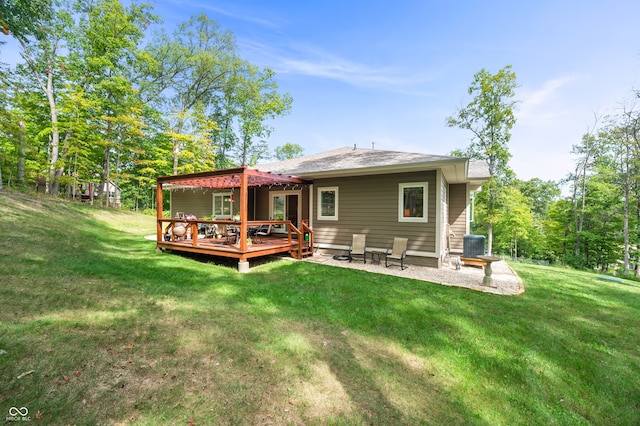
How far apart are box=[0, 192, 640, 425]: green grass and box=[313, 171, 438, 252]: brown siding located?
229 cm

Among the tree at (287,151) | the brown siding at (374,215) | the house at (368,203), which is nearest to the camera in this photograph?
the house at (368,203)

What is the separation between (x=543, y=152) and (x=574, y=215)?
521 cm

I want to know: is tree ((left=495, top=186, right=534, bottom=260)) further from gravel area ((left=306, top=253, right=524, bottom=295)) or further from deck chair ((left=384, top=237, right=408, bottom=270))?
deck chair ((left=384, top=237, right=408, bottom=270))

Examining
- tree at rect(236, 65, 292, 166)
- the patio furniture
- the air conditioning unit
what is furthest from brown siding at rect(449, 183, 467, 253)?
tree at rect(236, 65, 292, 166)

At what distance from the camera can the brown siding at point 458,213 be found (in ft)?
34.0

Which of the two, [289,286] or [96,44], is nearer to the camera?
[289,286]

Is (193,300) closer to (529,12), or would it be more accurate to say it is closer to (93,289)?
(93,289)

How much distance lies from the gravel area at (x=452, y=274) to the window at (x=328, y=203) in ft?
5.00

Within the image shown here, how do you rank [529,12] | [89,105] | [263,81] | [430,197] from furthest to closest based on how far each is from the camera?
[263,81], [89,105], [529,12], [430,197]

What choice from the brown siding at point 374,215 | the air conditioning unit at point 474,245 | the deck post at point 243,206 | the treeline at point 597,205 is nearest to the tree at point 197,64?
the brown siding at point 374,215

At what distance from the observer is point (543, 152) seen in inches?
802

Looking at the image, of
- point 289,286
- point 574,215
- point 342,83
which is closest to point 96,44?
point 342,83

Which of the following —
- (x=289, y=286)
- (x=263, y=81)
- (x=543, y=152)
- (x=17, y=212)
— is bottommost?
(x=289, y=286)

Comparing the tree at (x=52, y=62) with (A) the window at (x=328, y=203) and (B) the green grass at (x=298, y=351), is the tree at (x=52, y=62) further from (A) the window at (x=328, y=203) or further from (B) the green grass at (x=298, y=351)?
(A) the window at (x=328, y=203)
